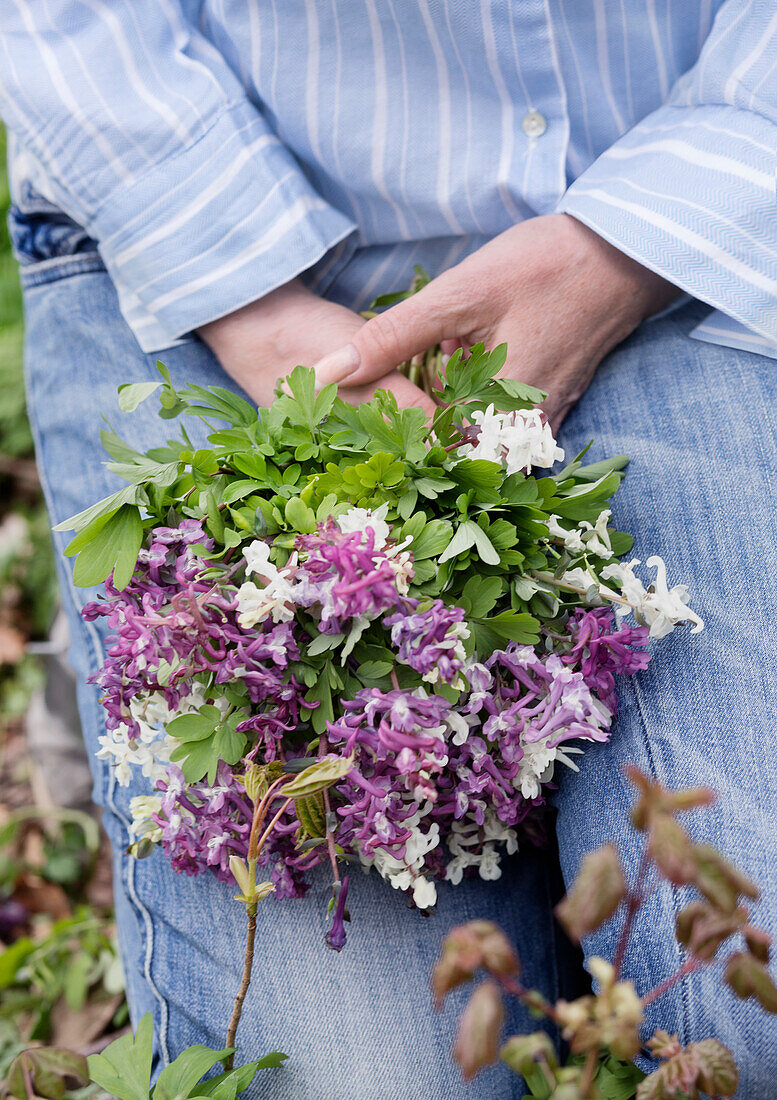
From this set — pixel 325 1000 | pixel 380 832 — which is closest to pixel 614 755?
pixel 380 832

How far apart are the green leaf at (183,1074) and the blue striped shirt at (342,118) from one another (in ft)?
2.71

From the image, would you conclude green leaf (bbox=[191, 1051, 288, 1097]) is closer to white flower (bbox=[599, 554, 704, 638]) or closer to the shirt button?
white flower (bbox=[599, 554, 704, 638])

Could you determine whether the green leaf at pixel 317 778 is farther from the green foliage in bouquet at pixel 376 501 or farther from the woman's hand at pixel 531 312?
the woman's hand at pixel 531 312

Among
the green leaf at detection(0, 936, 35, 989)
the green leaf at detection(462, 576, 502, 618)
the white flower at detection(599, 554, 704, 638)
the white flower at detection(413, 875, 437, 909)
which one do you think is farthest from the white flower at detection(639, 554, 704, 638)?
the green leaf at detection(0, 936, 35, 989)

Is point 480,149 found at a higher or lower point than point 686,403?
higher

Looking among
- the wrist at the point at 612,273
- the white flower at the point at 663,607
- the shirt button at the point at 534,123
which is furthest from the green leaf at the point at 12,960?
the shirt button at the point at 534,123

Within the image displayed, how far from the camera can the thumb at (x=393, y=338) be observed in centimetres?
91

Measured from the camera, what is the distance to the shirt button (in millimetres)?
1062

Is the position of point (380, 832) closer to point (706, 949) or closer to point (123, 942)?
point (706, 949)

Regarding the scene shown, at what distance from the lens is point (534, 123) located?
41.9 inches

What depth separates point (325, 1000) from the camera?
907 mm

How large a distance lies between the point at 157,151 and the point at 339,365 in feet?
1.37

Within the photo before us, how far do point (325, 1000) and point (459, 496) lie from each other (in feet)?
1.94

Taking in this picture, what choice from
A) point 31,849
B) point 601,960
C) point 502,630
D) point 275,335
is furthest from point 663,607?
point 31,849
